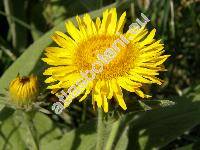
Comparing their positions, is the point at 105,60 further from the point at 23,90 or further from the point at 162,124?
the point at 162,124

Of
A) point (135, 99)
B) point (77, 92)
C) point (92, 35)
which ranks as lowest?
point (135, 99)

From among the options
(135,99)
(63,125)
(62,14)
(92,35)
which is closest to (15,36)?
(62,14)

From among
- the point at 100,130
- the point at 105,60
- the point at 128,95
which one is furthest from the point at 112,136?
the point at 105,60

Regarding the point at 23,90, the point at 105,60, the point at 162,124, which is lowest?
the point at 162,124

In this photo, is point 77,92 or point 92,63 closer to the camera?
point 77,92

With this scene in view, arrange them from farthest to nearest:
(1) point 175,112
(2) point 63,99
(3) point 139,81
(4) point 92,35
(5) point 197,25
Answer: (5) point 197,25 → (1) point 175,112 → (4) point 92,35 → (2) point 63,99 → (3) point 139,81

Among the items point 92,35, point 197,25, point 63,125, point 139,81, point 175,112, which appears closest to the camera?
point 139,81

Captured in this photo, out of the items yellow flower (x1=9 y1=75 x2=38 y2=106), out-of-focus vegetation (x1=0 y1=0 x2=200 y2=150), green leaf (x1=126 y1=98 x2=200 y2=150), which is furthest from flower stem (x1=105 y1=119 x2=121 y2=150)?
yellow flower (x1=9 y1=75 x2=38 y2=106)

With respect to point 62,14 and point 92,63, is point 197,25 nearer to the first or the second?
point 62,14
